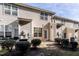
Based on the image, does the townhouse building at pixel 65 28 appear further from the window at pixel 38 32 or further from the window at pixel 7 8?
the window at pixel 7 8

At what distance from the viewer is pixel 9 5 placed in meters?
10.3

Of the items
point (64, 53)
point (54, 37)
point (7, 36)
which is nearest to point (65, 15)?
point (54, 37)

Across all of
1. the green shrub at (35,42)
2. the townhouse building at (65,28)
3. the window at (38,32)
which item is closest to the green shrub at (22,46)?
the green shrub at (35,42)

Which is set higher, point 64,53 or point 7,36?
point 7,36

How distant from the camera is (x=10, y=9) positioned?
10.8m

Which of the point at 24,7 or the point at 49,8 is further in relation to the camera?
the point at 24,7

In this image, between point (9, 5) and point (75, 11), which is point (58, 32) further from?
point (9, 5)

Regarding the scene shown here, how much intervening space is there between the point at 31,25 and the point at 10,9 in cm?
163

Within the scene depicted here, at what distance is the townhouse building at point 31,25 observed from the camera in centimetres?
1005

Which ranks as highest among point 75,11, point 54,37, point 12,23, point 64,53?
point 75,11

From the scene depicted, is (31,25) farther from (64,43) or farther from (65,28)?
(64,43)

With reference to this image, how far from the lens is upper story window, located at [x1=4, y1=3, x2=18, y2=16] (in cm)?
1040

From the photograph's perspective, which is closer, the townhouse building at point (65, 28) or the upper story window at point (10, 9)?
the townhouse building at point (65, 28)

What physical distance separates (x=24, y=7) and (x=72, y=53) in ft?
12.6
